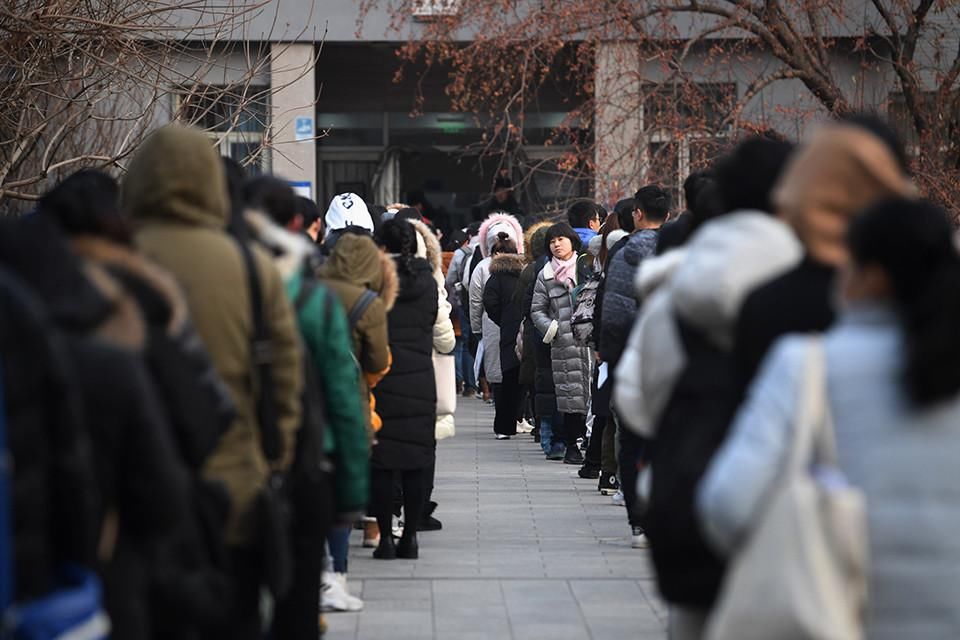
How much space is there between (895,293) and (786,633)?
28.9 inches

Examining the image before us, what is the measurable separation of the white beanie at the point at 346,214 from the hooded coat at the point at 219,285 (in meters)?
5.84

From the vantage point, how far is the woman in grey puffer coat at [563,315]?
14016mm

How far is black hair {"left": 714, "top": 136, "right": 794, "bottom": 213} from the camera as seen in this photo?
4.71 metres

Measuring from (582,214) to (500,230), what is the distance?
103cm

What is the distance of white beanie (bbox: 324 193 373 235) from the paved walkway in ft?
6.33

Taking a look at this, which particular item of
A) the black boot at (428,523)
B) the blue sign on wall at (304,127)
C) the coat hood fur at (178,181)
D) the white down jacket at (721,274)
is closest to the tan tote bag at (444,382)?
the black boot at (428,523)

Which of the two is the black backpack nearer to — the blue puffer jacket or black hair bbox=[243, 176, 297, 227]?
black hair bbox=[243, 176, 297, 227]

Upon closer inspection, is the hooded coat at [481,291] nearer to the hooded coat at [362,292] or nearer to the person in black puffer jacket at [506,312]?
the person in black puffer jacket at [506,312]

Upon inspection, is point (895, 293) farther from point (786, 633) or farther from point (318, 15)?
point (318, 15)

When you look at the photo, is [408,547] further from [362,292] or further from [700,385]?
[700,385]

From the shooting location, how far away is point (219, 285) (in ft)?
16.8

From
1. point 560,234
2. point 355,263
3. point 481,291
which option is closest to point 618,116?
point 481,291

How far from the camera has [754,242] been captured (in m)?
4.48

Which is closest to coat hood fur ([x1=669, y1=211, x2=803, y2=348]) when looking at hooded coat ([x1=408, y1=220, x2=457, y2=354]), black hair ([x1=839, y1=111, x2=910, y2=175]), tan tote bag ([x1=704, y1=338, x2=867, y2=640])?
black hair ([x1=839, y1=111, x2=910, y2=175])
